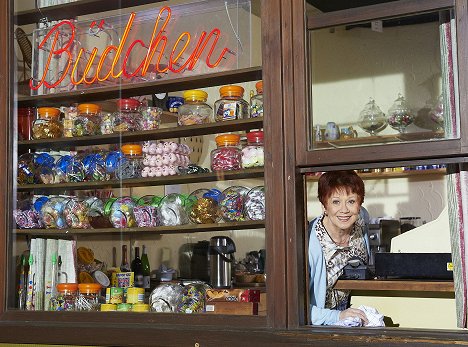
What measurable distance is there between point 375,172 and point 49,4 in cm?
250

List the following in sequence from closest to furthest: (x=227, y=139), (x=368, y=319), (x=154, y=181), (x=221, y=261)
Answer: (x=368, y=319) < (x=221, y=261) < (x=227, y=139) < (x=154, y=181)

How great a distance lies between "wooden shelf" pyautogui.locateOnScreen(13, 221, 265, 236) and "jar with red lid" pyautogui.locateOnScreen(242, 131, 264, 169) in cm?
23

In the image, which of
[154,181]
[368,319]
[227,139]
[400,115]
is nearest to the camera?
[400,115]

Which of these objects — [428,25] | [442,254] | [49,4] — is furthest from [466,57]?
[49,4]

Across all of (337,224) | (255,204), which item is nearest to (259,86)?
(255,204)

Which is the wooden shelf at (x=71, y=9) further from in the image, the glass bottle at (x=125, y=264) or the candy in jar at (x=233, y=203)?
the glass bottle at (x=125, y=264)

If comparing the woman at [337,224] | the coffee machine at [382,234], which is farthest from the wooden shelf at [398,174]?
the woman at [337,224]

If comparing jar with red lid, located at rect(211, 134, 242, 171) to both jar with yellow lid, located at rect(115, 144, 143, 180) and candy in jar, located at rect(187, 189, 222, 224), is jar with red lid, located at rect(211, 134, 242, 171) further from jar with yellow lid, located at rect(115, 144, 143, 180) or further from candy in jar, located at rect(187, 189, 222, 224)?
jar with yellow lid, located at rect(115, 144, 143, 180)

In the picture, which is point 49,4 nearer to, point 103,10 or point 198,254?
point 103,10

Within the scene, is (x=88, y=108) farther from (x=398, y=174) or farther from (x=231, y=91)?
(x=398, y=174)

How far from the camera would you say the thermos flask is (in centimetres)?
318

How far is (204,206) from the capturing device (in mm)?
3320

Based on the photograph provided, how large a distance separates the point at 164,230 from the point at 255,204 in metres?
0.45

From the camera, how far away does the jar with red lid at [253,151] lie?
3.13m
